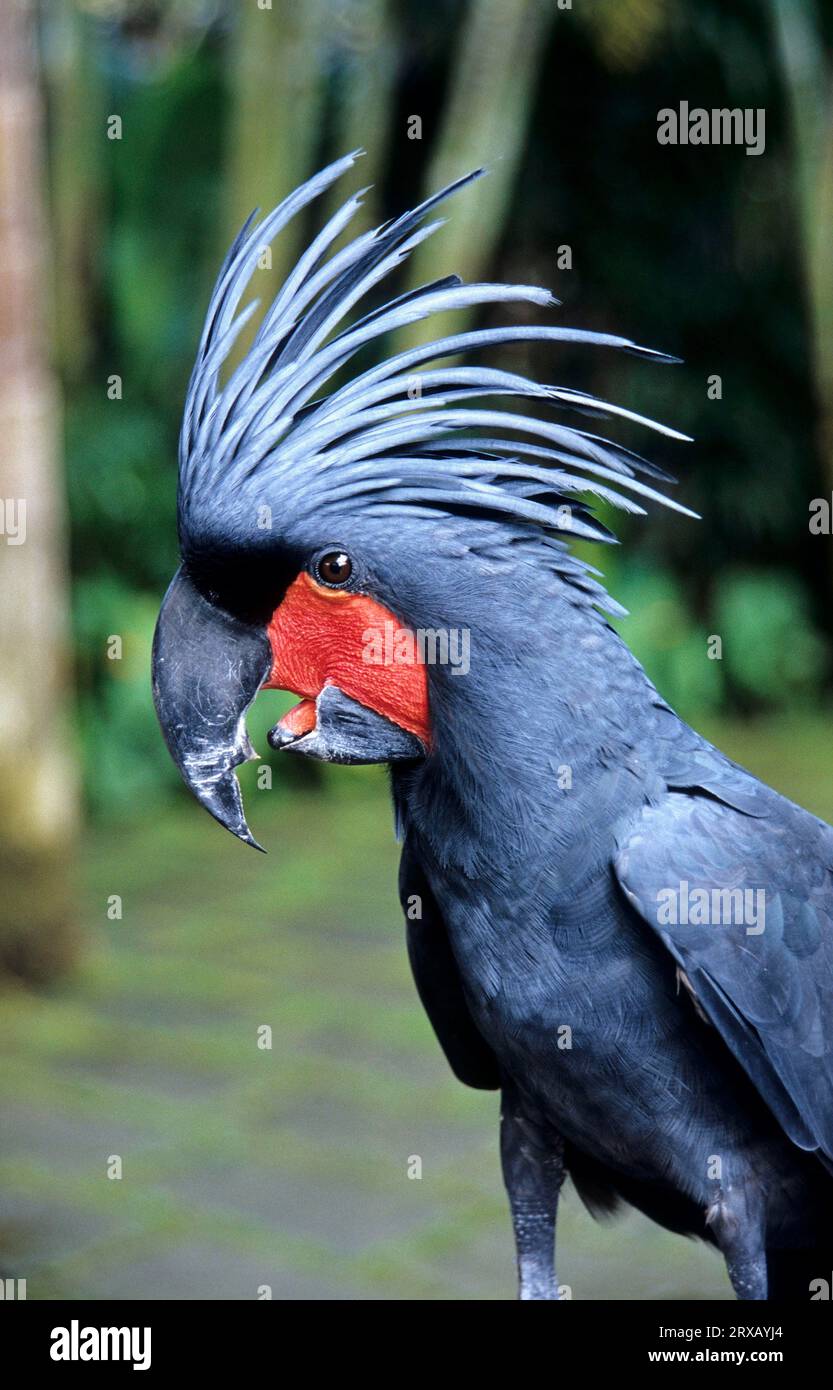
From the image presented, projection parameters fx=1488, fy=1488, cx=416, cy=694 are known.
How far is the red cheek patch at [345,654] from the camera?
1.82 metres

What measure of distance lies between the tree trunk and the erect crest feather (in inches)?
101

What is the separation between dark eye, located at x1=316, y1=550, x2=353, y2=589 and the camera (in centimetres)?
181

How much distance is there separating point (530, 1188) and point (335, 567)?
0.98m

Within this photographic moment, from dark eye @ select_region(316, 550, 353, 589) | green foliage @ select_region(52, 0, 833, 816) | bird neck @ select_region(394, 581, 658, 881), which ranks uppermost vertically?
green foliage @ select_region(52, 0, 833, 816)

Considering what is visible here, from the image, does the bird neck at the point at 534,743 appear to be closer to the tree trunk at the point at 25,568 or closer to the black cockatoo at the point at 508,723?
the black cockatoo at the point at 508,723

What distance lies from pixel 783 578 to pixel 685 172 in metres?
2.27

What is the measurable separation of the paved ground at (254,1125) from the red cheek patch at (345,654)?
50.7 inches

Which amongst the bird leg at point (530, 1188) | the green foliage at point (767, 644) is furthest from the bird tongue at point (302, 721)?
the green foliage at point (767, 644)

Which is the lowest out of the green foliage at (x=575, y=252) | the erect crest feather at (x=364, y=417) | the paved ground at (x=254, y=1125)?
the paved ground at (x=254, y=1125)

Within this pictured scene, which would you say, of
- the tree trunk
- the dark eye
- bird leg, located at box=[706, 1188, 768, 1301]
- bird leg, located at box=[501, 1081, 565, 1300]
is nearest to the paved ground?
the tree trunk

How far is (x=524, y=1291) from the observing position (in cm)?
217

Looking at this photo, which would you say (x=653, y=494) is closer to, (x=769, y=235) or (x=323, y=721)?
(x=323, y=721)

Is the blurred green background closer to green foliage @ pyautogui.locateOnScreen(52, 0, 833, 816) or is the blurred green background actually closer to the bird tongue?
green foliage @ pyautogui.locateOnScreen(52, 0, 833, 816)

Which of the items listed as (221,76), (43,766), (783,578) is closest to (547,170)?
(221,76)
